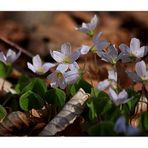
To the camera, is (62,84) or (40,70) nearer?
(62,84)

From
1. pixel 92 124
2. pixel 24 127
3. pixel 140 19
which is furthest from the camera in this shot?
pixel 140 19

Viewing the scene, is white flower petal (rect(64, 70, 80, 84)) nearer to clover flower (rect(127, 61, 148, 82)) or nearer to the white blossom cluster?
the white blossom cluster

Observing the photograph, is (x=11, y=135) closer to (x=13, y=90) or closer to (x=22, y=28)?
(x=13, y=90)

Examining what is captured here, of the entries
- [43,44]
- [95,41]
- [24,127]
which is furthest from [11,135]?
[43,44]

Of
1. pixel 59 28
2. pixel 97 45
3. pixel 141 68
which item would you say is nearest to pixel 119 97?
→ pixel 141 68

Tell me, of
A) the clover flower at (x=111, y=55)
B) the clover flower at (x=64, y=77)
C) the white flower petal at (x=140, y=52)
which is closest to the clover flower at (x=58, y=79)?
the clover flower at (x=64, y=77)

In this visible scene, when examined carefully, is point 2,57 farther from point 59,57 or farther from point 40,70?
point 59,57
